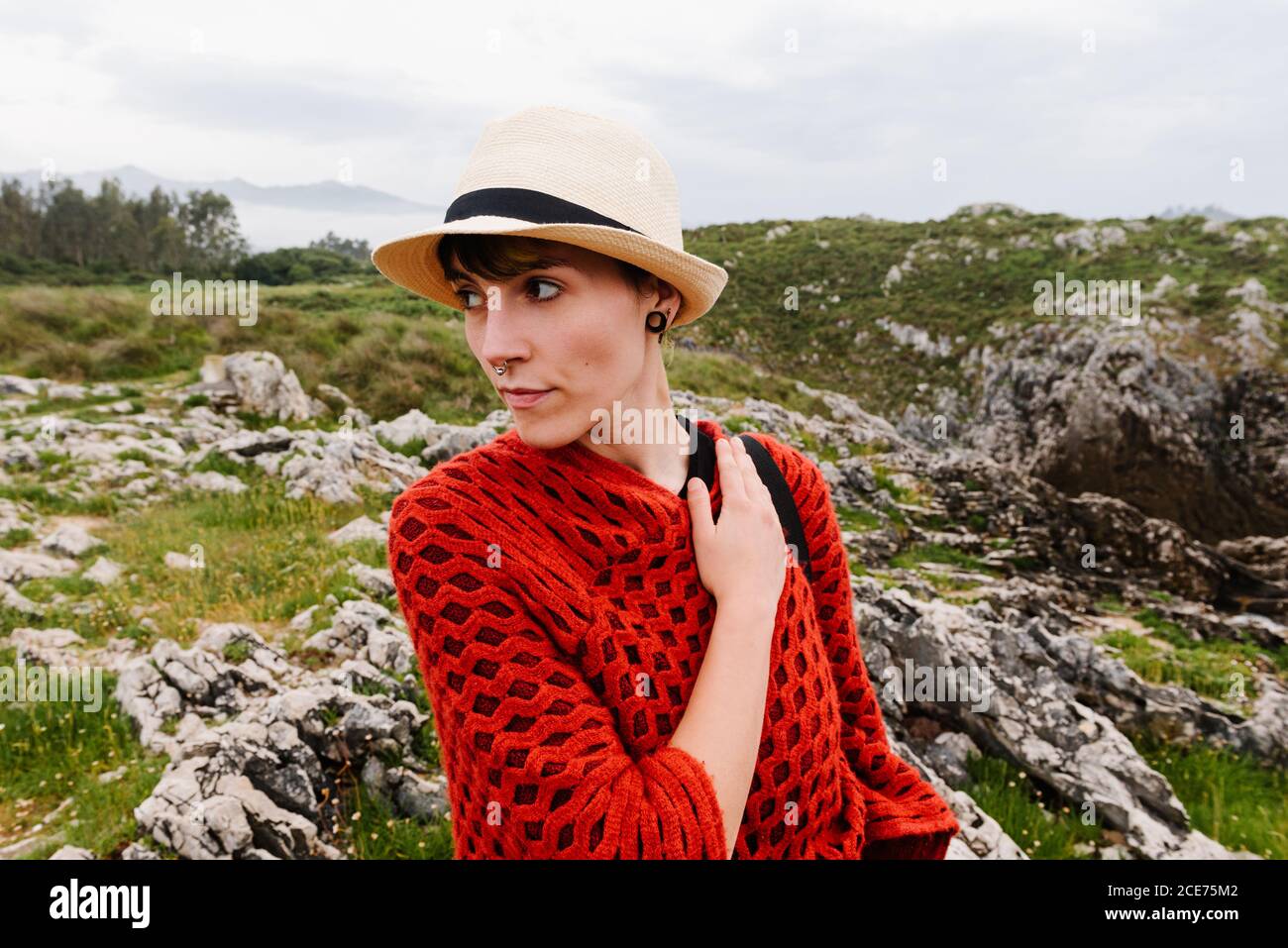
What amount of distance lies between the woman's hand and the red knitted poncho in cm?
6

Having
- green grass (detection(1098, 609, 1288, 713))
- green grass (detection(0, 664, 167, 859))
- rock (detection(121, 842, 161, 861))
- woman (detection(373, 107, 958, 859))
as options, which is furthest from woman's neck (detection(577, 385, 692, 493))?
green grass (detection(1098, 609, 1288, 713))

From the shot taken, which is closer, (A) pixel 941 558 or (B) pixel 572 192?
(B) pixel 572 192

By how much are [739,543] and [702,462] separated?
410mm

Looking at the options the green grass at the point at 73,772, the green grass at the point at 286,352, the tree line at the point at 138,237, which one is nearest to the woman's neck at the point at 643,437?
the green grass at the point at 73,772

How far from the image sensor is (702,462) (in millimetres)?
2371

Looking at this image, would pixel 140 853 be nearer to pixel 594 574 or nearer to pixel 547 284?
pixel 594 574

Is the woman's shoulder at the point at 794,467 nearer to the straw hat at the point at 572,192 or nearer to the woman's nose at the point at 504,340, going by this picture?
the straw hat at the point at 572,192

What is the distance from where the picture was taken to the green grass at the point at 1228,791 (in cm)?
678

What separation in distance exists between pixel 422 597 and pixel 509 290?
768mm

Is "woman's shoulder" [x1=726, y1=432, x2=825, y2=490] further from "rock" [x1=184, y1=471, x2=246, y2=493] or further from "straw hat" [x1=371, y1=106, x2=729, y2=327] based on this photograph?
"rock" [x1=184, y1=471, x2=246, y2=493]

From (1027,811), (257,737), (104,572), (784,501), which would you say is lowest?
(1027,811)

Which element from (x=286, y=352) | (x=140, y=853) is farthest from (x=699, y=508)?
(x=286, y=352)

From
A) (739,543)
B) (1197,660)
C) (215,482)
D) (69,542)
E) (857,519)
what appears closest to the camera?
(739,543)

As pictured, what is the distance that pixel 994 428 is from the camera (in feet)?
101
